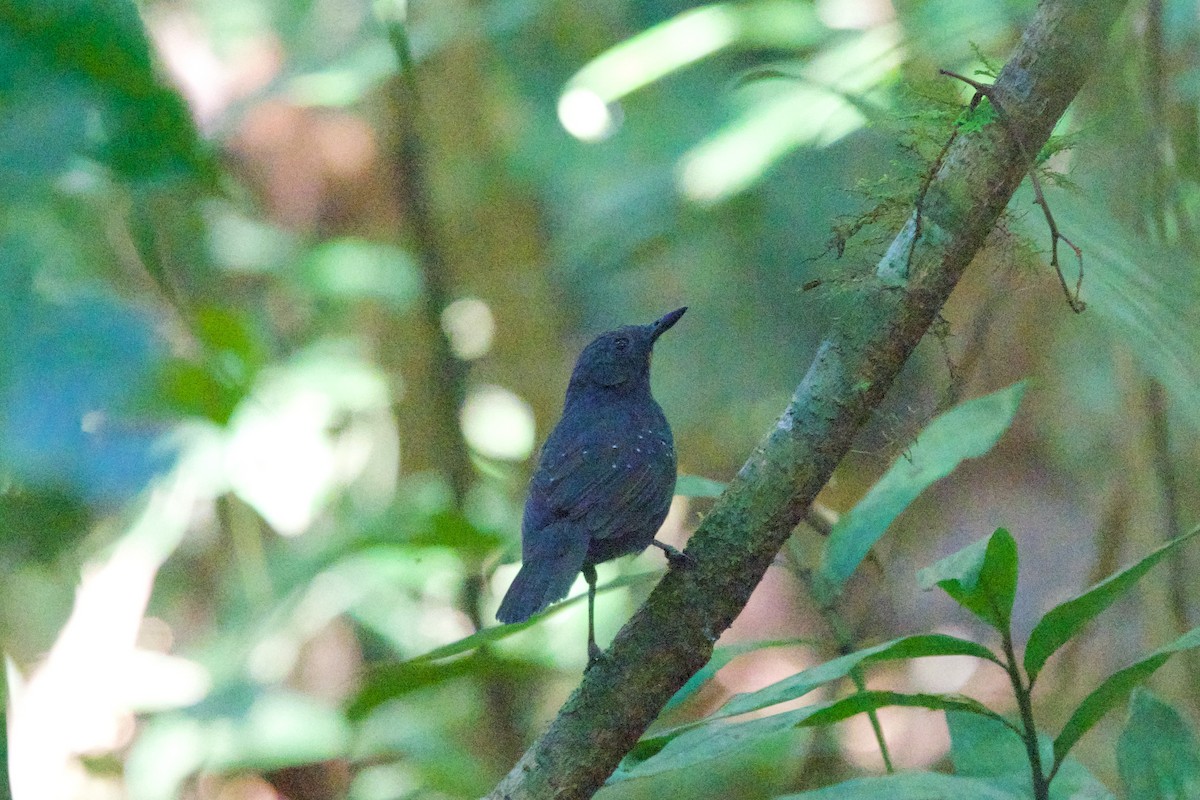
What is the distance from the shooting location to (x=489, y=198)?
4.93m

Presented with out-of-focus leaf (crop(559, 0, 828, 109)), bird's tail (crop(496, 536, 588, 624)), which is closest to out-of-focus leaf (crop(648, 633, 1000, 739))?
bird's tail (crop(496, 536, 588, 624))

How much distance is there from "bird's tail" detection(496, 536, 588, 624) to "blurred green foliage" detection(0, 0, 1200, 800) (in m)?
0.11

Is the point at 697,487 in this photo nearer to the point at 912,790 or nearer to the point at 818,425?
the point at 818,425

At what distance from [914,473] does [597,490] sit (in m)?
0.62

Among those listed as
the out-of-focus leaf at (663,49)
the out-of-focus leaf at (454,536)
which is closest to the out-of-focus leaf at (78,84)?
the out-of-focus leaf at (454,536)

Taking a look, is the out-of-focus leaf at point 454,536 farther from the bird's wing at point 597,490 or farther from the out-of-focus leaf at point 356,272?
the out-of-focus leaf at point 356,272

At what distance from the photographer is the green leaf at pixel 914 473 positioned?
6.41ft

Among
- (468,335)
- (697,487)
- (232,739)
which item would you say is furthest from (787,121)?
(232,739)

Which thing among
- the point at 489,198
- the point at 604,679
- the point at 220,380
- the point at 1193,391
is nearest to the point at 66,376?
the point at 220,380

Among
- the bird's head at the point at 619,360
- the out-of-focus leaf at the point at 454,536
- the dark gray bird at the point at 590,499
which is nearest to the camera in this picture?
the dark gray bird at the point at 590,499

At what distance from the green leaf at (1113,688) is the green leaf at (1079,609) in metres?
0.09

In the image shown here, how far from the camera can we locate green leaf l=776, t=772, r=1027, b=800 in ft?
5.22

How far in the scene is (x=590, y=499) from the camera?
2.20 metres

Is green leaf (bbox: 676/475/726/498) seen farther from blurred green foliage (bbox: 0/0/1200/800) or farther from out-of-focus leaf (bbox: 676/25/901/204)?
out-of-focus leaf (bbox: 676/25/901/204)
